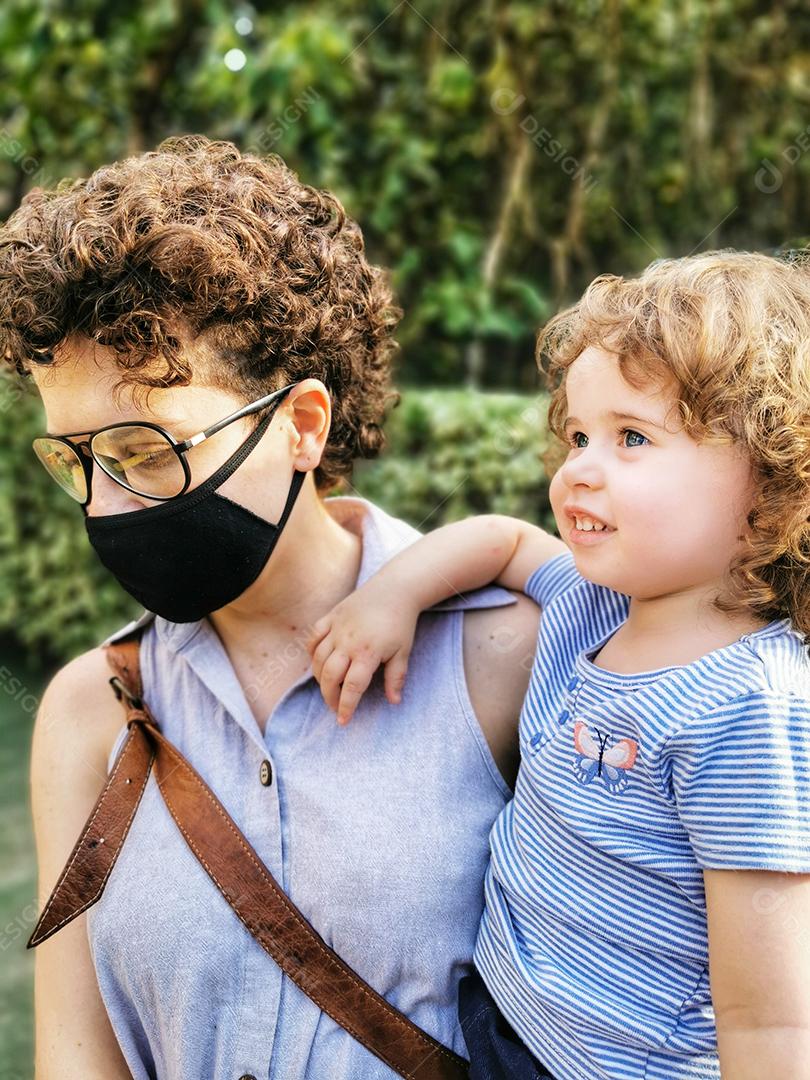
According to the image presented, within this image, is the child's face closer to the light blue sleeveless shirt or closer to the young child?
the young child

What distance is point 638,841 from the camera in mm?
1315

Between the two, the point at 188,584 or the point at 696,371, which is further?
the point at 188,584

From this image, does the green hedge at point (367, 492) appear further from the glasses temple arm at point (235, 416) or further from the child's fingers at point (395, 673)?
the child's fingers at point (395, 673)

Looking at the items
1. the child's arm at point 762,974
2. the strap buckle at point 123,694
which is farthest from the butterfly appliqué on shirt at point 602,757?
A: the strap buckle at point 123,694

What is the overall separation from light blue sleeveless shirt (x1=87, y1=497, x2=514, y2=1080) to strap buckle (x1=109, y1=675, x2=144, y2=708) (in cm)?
8

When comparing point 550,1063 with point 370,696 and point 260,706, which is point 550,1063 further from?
point 260,706

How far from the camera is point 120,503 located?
5.46 feet

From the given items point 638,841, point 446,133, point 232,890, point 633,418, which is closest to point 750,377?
point 633,418

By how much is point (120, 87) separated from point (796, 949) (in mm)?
5763

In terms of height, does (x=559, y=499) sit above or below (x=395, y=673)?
above

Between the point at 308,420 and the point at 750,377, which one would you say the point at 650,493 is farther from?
the point at 308,420

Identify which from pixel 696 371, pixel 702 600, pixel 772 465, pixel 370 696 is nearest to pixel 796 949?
pixel 702 600

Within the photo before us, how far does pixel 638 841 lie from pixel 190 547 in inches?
30.7

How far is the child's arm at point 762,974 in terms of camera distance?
1129mm
